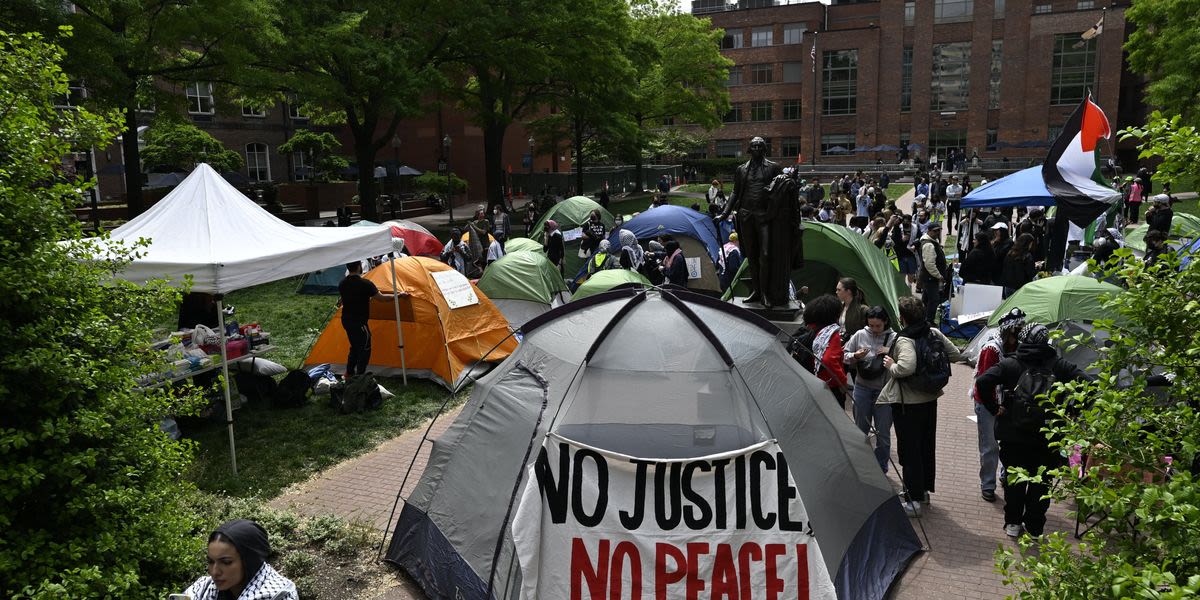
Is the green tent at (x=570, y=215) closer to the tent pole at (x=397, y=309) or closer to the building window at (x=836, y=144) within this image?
the tent pole at (x=397, y=309)

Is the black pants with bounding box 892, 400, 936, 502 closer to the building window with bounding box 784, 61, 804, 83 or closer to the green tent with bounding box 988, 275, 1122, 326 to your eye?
the green tent with bounding box 988, 275, 1122, 326

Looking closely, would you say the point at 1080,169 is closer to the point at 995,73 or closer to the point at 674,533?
the point at 674,533

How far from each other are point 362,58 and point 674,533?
63.5 ft

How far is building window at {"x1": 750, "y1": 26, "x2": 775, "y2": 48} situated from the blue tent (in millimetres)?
56850

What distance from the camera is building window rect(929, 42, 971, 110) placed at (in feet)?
204

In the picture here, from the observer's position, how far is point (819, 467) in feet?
18.7

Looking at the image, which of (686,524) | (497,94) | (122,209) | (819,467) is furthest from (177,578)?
(122,209)

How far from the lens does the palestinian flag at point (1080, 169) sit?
14.2 m

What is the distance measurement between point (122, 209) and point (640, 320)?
31283 millimetres

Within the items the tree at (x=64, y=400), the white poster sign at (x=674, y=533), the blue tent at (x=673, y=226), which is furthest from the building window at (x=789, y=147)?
the tree at (x=64, y=400)

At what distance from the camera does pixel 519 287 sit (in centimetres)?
1373

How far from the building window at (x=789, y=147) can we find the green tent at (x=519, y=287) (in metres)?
57.7

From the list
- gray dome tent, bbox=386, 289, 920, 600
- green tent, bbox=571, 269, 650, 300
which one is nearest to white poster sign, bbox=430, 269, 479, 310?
green tent, bbox=571, 269, 650, 300

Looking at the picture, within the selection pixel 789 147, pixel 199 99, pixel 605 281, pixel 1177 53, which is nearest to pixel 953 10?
pixel 789 147
